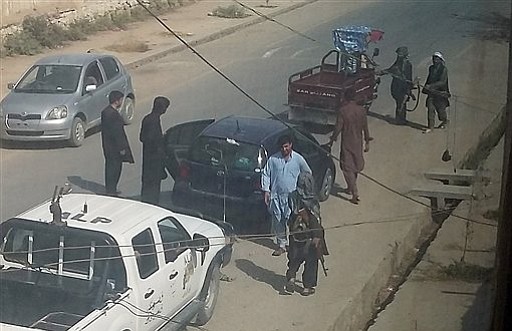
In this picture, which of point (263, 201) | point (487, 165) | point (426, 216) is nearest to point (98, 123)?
point (263, 201)

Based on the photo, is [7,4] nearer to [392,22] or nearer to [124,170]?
Result: [124,170]

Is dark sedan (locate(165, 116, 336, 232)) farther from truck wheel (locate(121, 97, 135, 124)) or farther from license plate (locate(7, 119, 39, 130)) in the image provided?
license plate (locate(7, 119, 39, 130))

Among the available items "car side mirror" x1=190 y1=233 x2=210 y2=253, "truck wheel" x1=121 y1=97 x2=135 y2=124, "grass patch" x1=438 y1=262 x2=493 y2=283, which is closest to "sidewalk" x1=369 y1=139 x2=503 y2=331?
"grass patch" x1=438 y1=262 x2=493 y2=283

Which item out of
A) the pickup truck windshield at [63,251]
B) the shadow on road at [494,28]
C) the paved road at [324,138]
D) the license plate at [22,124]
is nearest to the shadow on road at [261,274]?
the paved road at [324,138]

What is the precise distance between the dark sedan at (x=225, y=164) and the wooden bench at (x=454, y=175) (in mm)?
276

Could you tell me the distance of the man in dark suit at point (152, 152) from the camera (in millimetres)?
1554

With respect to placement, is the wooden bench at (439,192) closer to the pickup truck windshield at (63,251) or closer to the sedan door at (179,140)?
the sedan door at (179,140)

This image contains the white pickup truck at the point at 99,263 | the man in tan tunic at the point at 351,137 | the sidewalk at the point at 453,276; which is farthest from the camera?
the sidewalk at the point at 453,276

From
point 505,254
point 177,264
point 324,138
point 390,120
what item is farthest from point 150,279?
point 505,254

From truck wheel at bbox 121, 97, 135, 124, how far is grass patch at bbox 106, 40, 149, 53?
0.09 metres

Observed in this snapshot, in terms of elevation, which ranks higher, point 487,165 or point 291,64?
point 291,64

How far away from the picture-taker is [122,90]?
1534 millimetres

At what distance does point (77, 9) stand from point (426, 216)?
758 millimetres

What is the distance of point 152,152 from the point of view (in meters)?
1.57
